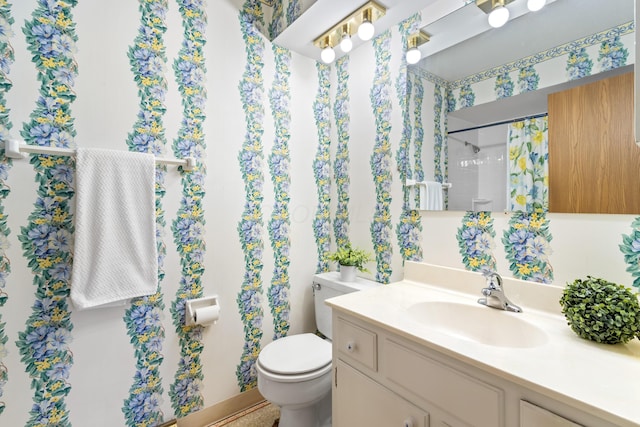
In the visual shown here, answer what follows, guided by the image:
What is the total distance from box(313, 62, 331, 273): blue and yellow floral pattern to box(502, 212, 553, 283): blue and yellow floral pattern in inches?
45.9

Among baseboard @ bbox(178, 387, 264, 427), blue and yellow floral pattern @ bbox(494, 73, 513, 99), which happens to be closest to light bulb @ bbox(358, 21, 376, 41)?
blue and yellow floral pattern @ bbox(494, 73, 513, 99)

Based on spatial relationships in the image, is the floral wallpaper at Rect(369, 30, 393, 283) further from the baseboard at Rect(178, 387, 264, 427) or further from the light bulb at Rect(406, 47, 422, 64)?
the baseboard at Rect(178, 387, 264, 427)

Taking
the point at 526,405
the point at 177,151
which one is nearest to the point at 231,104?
the point at 177,151

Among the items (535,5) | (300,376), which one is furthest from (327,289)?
(535,5)

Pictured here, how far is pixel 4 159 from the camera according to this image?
1101 millimetres

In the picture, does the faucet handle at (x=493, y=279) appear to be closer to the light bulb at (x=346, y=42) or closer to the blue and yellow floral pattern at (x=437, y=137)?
the blue and yellow floral pattern at (x=437, y=137)

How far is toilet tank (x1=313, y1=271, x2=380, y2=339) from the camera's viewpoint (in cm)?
171

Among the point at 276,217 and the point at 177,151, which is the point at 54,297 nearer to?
the point at 177,151

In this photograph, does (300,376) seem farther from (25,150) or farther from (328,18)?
(328,18)

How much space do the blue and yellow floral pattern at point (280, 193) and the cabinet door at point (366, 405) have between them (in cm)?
73

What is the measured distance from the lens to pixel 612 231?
0.98 meters

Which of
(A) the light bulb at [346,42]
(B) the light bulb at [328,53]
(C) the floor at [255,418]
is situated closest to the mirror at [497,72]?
(A) the light bulb at [346,42]

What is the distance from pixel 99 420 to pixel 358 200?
1.75 meters

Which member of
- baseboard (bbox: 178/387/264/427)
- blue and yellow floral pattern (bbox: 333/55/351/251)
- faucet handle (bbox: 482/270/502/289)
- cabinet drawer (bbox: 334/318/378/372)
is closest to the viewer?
cabinet drawer (bbox: 334/318/378/372)
